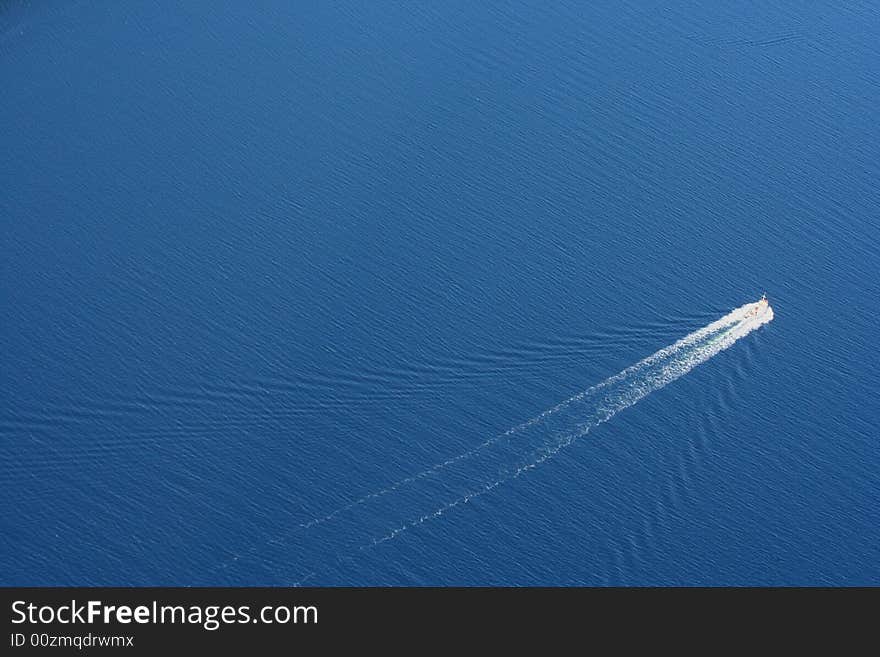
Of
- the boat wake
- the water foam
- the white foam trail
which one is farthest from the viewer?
Answer: the white foam trail

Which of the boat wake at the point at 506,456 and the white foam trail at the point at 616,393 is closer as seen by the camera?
the boat wake at the point at 506,456

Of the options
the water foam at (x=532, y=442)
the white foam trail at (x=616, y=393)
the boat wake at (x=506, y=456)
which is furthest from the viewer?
the white foam trail at (x=616, y=393)

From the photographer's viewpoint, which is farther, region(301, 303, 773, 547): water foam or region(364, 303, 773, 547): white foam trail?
region(364, 303, 773, 547): white foam trail

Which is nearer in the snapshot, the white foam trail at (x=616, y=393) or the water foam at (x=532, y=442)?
the water foam at (x=532, y=442)

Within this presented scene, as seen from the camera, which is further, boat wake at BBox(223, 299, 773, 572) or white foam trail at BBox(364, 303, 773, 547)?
white foam trail at BBox(364, 303, 773, 547)

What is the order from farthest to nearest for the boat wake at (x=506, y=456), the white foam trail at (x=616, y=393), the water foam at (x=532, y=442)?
the white foam trail at (x=616, y=393), the water foam at (x=532, y=442), the boat wake at (x=506, y=456)

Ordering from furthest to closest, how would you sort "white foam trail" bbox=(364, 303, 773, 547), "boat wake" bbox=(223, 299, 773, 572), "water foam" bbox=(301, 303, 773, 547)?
"white foam trail" bbox=(364, 303, 773, 547)
"water foam" bbox=(301, 303, 773, 547)
"boat wake" bbox=(223, 299, 773, 572)

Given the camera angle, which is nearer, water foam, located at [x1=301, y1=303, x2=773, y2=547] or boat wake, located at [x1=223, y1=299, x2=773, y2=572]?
boat wake, located at [x1=223, y1=299, x2=773, y2=572]

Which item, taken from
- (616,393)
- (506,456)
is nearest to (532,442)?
(506,456)
